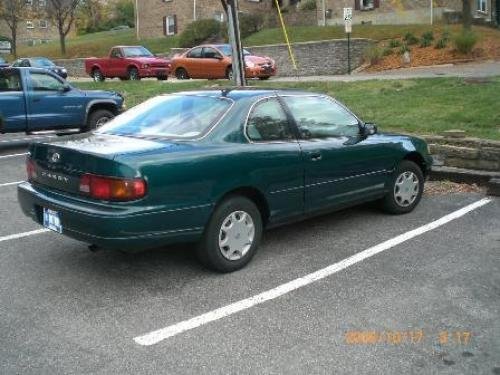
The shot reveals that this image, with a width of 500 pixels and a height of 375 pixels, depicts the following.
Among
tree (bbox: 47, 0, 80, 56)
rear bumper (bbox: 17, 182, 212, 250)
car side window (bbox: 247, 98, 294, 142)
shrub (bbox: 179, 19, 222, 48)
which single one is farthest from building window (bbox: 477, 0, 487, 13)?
rear bumper (bbox: 17, 182, 212, 250)

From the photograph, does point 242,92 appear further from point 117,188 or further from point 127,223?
point 127,223

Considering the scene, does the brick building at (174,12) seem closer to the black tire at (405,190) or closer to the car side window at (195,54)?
the car side window at (195,54)

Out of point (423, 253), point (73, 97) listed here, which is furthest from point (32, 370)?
point (73, 97)

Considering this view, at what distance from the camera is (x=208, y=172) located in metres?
4.78

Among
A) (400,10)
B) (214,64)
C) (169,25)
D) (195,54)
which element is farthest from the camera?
(169,25)

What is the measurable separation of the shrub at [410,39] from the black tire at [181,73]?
363 inches

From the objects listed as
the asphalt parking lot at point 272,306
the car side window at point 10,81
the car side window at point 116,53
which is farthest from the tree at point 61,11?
the asphalt parking lot at point 272,306

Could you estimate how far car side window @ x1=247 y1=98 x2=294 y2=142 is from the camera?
5316 millimetres

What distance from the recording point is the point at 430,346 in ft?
12.5

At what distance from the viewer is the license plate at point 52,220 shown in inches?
190

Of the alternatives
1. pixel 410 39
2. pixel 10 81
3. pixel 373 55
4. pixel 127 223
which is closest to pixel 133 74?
pixel 373 55

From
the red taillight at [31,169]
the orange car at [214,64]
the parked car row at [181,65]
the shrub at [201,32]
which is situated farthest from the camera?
the shrub at [201,32]

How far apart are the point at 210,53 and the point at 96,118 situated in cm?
1136

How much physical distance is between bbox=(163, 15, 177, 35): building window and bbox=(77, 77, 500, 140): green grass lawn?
2976 centimetres
